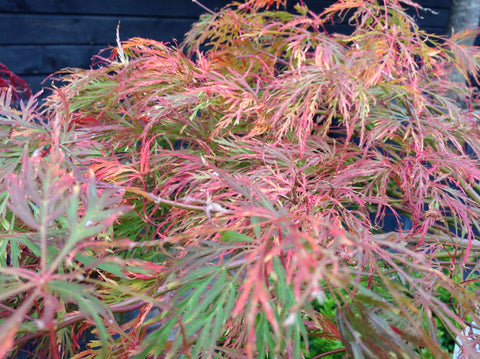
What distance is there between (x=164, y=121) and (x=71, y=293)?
0.62m

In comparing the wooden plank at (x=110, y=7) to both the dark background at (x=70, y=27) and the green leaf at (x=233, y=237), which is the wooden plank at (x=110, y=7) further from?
the green leaf at (x=233, y=237)

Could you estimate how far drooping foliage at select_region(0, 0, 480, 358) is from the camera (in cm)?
36

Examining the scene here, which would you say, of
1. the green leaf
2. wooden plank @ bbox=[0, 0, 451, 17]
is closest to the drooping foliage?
the green leaf

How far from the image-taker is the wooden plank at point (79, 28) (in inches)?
72.6

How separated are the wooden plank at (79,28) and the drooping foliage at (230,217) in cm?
108

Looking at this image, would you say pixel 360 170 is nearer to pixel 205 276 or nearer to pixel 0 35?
pixel 205 276

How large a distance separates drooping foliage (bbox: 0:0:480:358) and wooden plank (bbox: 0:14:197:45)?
1076 mm

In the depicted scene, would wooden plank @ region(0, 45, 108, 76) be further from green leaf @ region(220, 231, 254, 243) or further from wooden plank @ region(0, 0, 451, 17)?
green leaf @ region(220, 231, 254, 243)

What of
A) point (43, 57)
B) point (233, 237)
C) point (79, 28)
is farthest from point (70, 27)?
point (233, 237)

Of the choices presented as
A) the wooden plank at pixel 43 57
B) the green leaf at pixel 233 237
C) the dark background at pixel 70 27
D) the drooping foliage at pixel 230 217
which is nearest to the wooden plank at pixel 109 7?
the dark background at pixel 70 27

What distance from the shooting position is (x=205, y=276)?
448 millimetres

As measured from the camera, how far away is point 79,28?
1.98m

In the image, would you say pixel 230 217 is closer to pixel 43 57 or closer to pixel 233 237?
pixel 233 237

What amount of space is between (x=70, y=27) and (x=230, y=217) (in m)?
1.93
